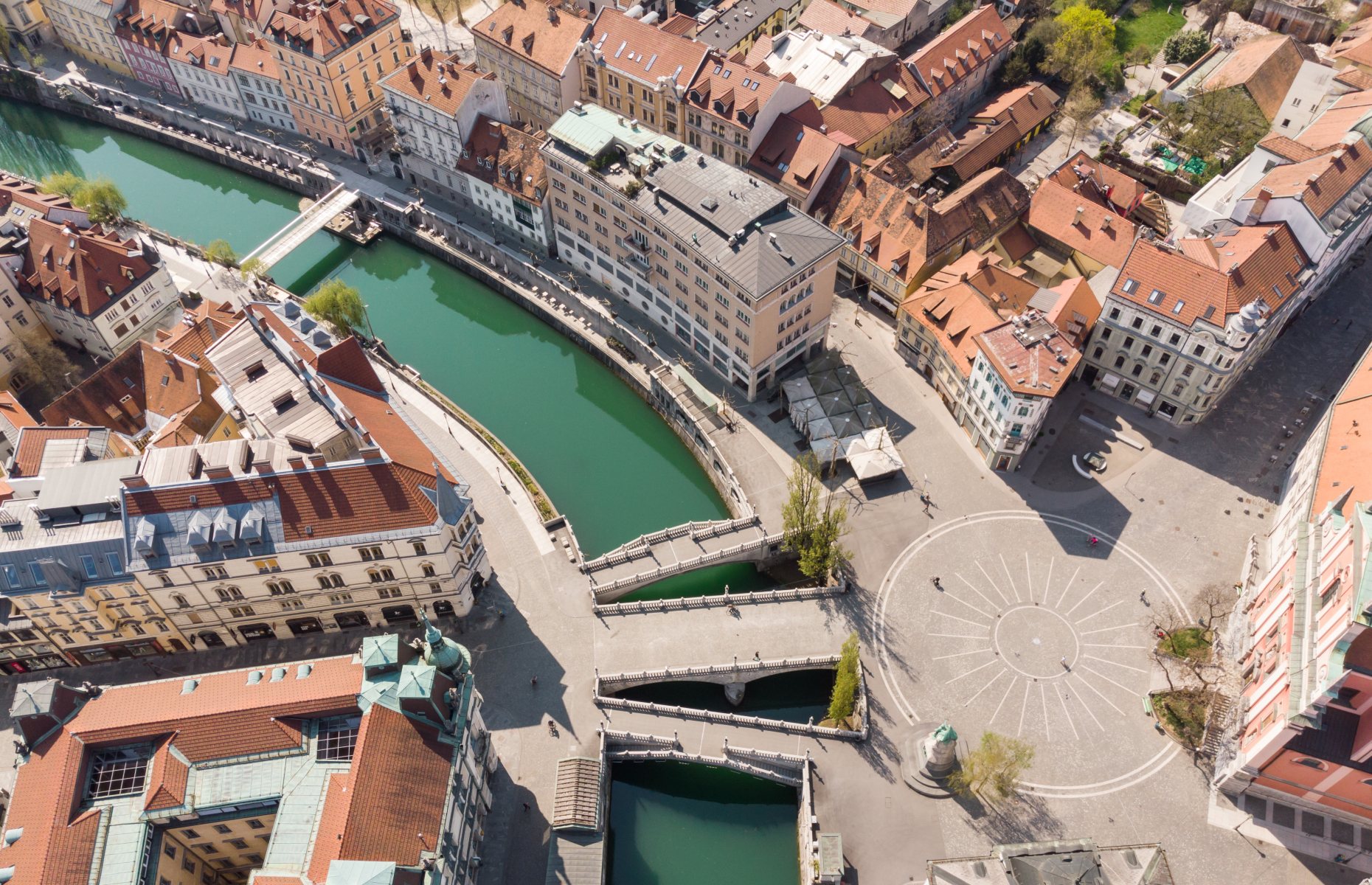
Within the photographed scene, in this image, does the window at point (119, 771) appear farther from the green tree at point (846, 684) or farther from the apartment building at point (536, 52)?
the apartment building at point (536, 52)

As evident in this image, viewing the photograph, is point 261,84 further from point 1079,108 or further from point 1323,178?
point 1323,178

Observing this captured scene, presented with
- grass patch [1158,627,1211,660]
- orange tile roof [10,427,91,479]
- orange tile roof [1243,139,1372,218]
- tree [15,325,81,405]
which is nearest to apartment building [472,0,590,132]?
tree [15,325,81,405]

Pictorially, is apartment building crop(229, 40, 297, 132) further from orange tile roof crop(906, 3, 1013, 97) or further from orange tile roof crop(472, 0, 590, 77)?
orange tile roof crop(906, 3, 1013, 97)

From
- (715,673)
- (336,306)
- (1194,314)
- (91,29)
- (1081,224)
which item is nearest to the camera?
(715,673)

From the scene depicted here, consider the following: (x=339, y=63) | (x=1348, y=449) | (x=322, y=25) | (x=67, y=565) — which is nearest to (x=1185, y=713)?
(x=1348, y=449)

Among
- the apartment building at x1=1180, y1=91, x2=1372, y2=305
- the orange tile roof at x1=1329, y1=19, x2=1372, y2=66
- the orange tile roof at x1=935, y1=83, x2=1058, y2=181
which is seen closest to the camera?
the apartment building at x1=1180, y1=91, x2=1372, y2=305
